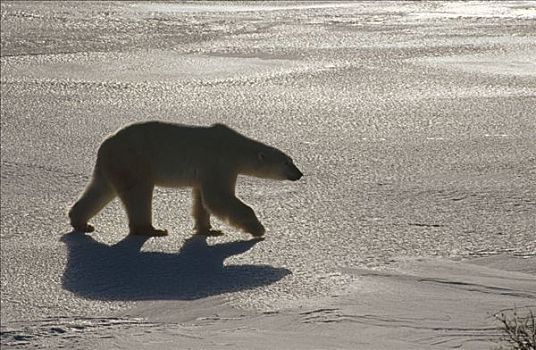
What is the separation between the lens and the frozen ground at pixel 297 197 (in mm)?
4133

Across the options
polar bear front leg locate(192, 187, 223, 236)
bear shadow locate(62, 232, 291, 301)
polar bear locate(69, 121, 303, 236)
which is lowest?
bear shadow locate(62, 232, 291, 301)

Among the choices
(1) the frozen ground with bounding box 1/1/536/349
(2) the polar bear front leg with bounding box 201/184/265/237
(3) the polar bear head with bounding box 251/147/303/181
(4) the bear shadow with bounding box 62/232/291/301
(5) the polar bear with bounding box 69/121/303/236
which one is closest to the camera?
(1) the frozen ground with bounding box 1/1/536/349

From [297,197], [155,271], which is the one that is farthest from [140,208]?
[297,197]

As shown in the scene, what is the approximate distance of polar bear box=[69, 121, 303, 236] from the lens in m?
5.47

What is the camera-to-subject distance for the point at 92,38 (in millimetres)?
12812

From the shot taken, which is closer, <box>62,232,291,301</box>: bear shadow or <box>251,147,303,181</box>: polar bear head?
<box>62,232,291,301</box>: bear shadow

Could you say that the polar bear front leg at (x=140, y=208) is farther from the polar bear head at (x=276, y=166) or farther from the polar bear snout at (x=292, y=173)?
the polar bear snout at (x=292, y=173)

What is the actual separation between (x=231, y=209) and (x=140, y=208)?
402 millimetres

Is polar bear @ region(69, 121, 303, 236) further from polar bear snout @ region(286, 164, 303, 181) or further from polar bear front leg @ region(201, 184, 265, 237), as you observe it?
polar bear snout @ region(286, 164, 303, 181)

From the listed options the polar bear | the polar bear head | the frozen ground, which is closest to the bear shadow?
the frozen ground

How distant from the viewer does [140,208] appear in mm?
5441

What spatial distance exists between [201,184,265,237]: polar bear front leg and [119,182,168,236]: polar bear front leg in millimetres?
245

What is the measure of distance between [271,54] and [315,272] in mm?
6965

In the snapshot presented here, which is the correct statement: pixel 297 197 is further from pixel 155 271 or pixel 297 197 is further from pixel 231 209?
pixel 155 271
